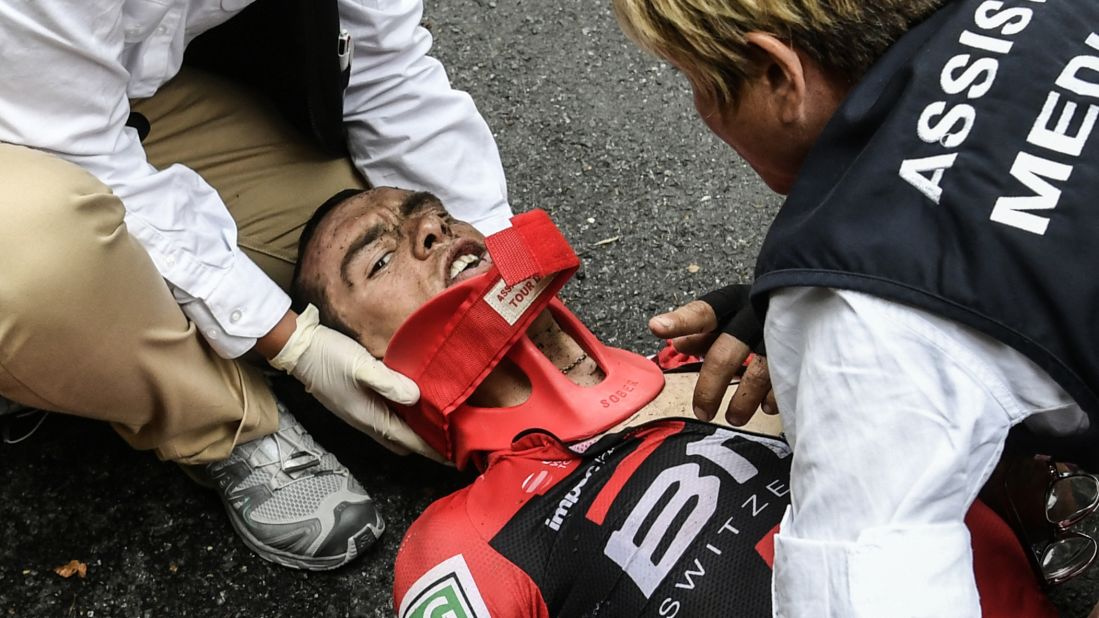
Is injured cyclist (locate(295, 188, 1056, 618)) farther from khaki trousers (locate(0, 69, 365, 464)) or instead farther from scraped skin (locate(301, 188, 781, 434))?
khaki trousers (locate(0, 69, 365, 464))

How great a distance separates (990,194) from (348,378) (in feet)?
2.72

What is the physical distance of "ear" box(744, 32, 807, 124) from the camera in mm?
878

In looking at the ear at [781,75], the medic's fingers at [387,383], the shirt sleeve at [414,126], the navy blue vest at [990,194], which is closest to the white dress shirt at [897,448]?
the navy blue vest at [990,194]

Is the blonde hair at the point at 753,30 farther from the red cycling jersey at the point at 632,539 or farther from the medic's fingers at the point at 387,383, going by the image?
the medic's fingers at the point at 387,383

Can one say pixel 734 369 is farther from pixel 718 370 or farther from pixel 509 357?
pixel 509 357

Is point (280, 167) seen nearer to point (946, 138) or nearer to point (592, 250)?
point (592, 250)

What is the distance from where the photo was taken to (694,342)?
1.24m

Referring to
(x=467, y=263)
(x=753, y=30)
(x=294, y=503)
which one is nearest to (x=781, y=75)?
(x=753, y=30)

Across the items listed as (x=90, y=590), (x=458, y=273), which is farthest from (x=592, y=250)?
(x=90, y=590)

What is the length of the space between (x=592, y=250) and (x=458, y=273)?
387 millimetres

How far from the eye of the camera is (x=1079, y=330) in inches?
29.9

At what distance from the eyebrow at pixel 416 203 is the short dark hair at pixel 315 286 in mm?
80

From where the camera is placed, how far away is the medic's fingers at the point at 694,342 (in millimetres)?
1237

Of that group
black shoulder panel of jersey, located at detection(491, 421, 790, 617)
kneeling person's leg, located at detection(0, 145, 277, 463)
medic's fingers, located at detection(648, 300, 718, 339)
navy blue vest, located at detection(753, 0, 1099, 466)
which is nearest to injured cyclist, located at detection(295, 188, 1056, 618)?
black shoulder panel of jersey, located at detection(491, 421, 790, 617)
